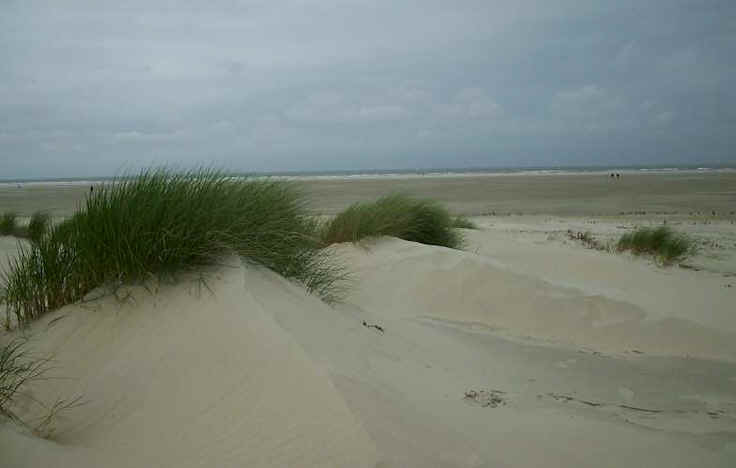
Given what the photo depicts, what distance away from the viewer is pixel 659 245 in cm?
818

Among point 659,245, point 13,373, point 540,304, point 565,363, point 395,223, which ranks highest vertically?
point 395,223

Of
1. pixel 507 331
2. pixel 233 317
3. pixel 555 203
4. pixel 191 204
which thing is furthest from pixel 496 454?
pixel 555 203

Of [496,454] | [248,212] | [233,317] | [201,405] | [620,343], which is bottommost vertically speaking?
[620,343]

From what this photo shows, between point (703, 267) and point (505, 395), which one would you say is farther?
point (703, 267)

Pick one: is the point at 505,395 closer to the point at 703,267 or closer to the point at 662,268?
the point at 662,268

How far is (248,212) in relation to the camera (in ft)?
12.0

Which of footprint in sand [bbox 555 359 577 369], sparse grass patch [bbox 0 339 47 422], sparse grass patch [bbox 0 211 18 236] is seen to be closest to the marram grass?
sparse grass patch [bbox 0 339 47 422]

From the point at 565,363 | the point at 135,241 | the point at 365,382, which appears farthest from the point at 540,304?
the point at 135,241

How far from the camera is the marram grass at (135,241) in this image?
2.96 meters

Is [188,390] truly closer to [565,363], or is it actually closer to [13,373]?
[13,373]

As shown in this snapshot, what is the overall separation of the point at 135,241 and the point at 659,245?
7891 millimetres

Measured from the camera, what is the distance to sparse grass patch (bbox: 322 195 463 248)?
681 cm

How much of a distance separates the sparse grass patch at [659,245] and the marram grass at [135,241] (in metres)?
6.74

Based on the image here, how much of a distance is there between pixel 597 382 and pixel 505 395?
3.00 feet
